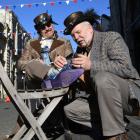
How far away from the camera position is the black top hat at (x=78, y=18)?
11.5 ft

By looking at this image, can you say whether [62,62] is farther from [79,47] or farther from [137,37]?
[137,37]

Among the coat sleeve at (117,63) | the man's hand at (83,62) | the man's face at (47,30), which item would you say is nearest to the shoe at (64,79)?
the man's hand at (83,62)

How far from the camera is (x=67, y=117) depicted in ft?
11.2

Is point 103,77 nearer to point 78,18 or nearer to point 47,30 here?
point 78,18

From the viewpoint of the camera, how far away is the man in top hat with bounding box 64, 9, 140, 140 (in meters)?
2.87

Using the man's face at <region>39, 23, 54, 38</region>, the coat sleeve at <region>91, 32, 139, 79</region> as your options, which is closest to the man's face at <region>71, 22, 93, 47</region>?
the coat sleeve at <region>91, 32, 139, 79</region>

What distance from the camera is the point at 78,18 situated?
351 cm

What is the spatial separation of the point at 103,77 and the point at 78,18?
77cm

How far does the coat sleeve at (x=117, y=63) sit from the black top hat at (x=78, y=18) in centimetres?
42

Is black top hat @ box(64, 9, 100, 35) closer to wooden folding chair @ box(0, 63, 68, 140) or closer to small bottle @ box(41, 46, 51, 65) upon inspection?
wooden folding chair @ box(0, 63, 68, 140)

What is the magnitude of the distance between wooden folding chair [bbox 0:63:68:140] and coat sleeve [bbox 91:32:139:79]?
46 cm

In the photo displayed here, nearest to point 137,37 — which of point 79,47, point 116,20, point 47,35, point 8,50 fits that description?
point 116,20

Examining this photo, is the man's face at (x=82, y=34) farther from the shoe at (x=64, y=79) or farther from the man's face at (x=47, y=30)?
Result: the man's face at (x=47, y=30)

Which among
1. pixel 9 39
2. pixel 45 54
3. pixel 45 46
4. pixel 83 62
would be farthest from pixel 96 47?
pixel 9 39
